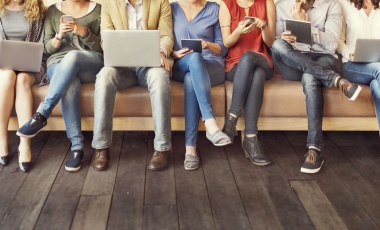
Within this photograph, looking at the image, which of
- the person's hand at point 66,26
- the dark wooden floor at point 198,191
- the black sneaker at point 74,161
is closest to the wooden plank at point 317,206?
the dark wooden floor at point 198,191

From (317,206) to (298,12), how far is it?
1.21 meters

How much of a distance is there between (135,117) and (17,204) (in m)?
0.78

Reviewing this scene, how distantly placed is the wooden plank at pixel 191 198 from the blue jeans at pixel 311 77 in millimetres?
621

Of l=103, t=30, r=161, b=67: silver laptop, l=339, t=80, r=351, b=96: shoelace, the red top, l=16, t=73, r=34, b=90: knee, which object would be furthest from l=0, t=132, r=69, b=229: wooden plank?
l=339, t=80, r=351, b=96: shoelace

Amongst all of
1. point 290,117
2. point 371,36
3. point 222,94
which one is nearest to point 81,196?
point 222,94

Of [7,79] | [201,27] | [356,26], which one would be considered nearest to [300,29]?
[356,26]

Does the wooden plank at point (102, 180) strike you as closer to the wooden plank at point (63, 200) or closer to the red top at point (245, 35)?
the wooden plank at point (63, 200)

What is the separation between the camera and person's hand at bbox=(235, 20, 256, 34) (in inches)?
100

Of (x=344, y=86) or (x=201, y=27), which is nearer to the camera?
(x=344, y=86)

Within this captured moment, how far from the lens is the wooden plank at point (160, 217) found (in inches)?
Result: 75.1

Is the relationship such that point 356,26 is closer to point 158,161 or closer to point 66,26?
point 158,161

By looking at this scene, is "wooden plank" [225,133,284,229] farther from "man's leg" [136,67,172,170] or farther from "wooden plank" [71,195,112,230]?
"wooden plank" [71,195,112,230]

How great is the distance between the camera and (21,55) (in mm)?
2439

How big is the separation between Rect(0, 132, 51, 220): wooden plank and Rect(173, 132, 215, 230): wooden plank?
740 mm
